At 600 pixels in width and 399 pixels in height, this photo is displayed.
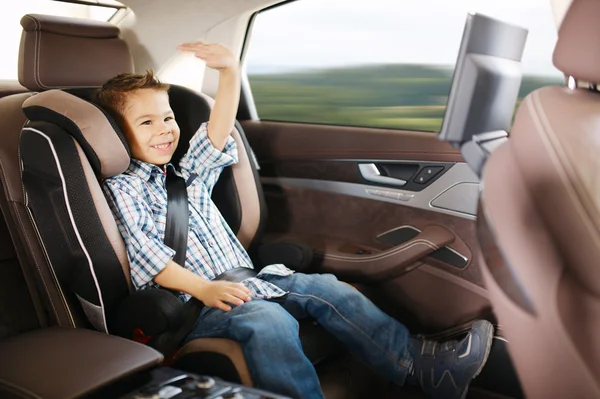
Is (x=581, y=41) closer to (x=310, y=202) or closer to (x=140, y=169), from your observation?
(x=140, y=169)

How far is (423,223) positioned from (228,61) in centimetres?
83

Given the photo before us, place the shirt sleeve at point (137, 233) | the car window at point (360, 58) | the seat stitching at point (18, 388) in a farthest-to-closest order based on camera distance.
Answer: the car window at point (360, 58) → the shirt sleeve at point (137, 233) → the seat stitching at point (18, 388)

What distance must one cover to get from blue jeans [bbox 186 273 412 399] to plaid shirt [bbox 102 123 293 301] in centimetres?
9

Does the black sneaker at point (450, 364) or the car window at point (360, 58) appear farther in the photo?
the car window at point (360, 58)

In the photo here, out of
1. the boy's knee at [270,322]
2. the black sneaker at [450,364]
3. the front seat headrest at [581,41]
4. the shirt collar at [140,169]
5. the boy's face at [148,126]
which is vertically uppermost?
the front seat headrest at [581,41]

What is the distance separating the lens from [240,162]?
6.93ft

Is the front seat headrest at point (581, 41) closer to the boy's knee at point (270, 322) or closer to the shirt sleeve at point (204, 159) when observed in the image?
the boy's knee at point (270, 322)

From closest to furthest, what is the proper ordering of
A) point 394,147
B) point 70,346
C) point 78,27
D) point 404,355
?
point 70,346 → point 404,355 → point 78,27 → point 394,147

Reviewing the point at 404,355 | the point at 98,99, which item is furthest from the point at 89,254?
the point at 404,355

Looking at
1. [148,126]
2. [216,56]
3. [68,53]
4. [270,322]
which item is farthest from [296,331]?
[68,53]

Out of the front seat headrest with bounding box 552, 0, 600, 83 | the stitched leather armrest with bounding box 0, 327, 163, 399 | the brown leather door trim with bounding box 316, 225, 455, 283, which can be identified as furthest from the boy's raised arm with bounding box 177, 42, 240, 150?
the front seat headrest with bounding box 552, 0, 600, 83

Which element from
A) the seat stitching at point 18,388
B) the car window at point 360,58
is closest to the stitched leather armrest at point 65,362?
the seat stitching at point 18,388

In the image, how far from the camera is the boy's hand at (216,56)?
2.04 m

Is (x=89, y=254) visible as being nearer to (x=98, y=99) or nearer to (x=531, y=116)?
(x=98, y=99)
